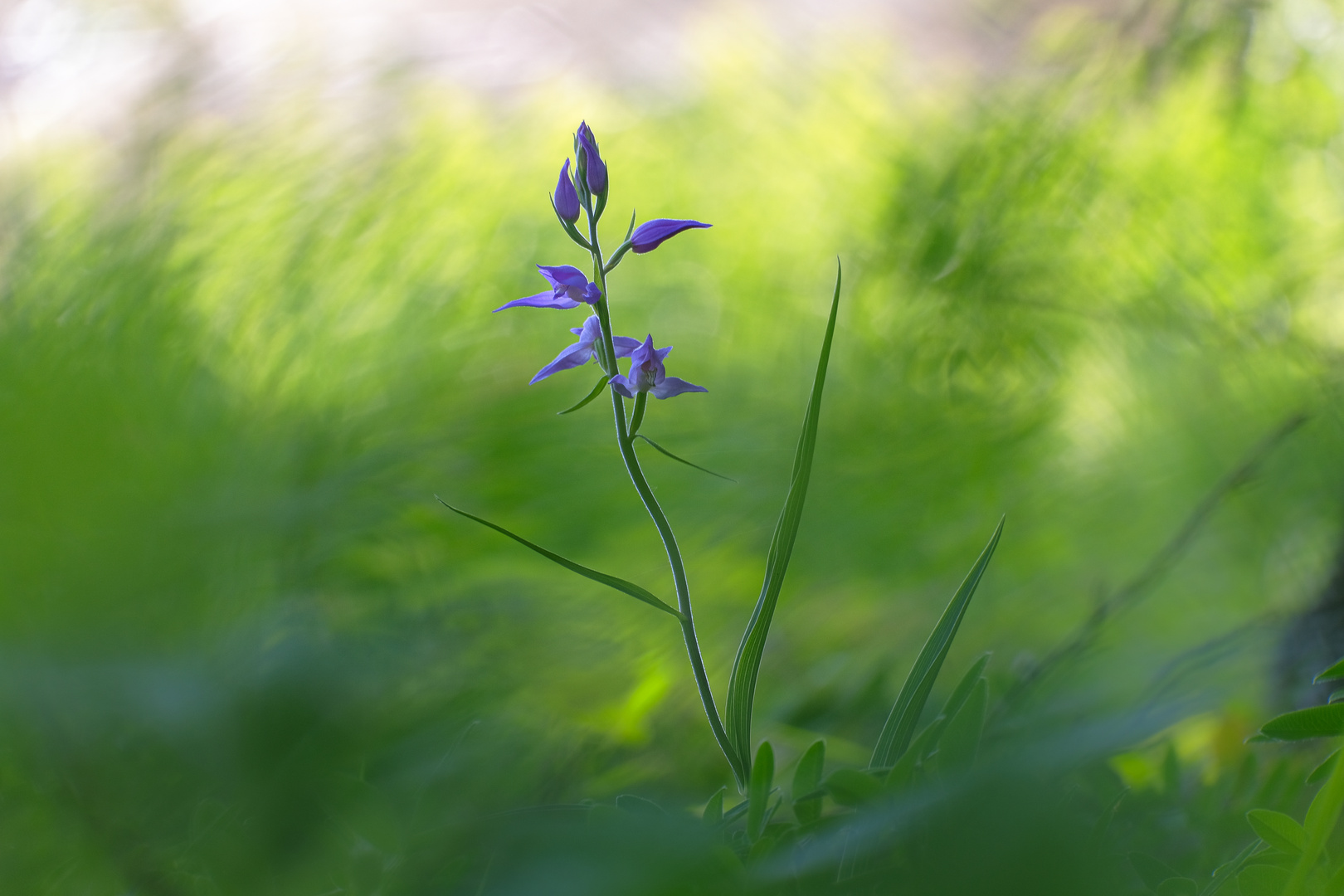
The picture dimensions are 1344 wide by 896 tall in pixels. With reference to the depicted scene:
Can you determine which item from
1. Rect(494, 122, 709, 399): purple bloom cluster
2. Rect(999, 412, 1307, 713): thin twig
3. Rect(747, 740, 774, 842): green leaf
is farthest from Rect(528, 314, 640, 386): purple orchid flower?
Rect(999, 412, 1307, 713): thin twig

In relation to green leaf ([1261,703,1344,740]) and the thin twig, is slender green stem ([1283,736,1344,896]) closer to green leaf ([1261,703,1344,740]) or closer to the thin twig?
green leaf ([1261,703,1344,740])

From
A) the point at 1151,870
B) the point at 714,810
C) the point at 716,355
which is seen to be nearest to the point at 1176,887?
the point at 1151,870

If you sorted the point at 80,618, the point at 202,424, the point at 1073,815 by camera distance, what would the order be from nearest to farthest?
the point at 1073,815, the point at 80,618, the point at 202,424

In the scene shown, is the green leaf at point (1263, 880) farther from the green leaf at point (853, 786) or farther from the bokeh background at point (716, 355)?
the bokeh background at point (716, 355)

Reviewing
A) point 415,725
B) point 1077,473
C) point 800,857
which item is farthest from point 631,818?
point 1077,473

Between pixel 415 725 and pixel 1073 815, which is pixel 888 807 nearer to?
pixel 1073 815

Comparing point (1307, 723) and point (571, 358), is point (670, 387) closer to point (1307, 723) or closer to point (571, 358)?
point (571, 358)
